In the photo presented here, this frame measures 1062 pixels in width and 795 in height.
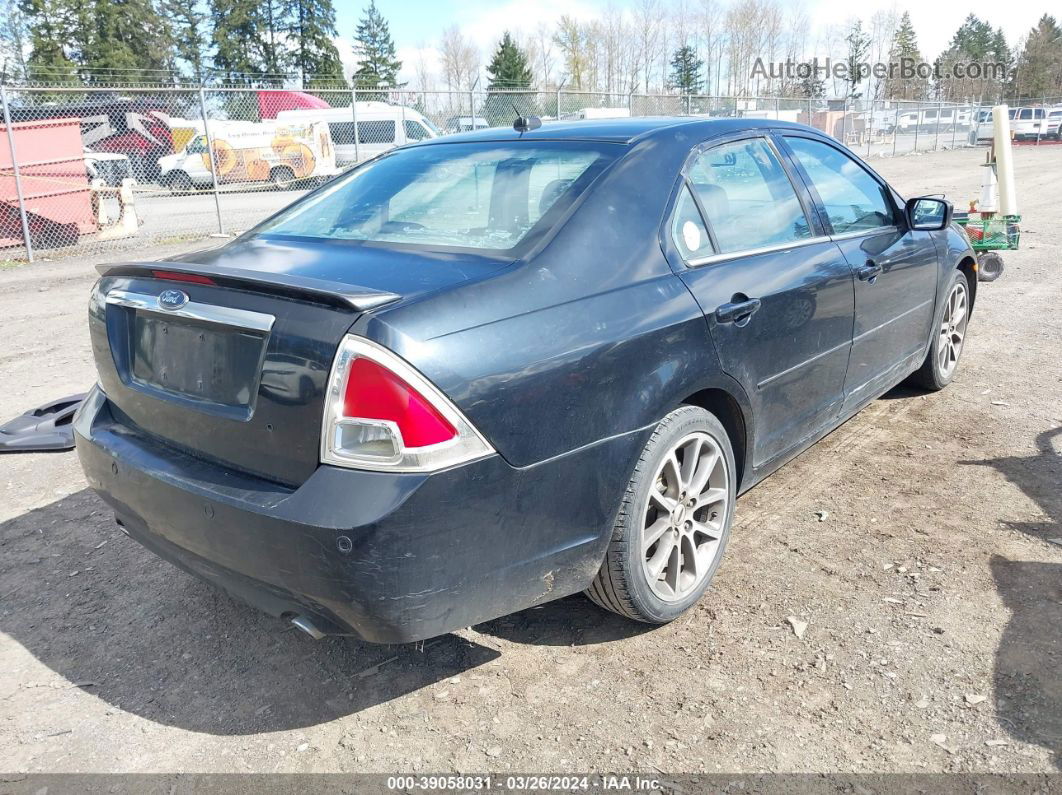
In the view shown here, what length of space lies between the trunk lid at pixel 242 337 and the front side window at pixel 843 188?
6.84 feet

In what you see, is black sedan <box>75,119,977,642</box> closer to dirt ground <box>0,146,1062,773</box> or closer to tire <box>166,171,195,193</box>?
dirt ground <box>0,146,1062,773</box>

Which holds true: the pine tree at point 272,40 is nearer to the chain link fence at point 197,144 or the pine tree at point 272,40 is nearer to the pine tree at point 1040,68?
the chain link fence at point 197,144

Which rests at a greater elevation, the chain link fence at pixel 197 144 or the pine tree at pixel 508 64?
the pine tree at pixel 508 64

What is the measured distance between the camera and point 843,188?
160 inches

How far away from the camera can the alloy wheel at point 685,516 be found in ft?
9.21

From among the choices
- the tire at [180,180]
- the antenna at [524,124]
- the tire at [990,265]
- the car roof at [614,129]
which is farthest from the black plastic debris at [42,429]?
the tire at [180,180]

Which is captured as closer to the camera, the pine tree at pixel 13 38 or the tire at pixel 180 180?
the tire at pixel 180 180

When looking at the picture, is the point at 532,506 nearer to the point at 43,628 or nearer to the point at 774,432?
the point at 774,432

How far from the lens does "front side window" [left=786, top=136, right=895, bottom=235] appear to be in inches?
151

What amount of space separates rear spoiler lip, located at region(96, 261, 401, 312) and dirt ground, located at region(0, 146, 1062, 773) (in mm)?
1268

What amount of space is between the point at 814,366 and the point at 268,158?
19911mm

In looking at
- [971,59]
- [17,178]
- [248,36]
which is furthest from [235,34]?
[971,59]

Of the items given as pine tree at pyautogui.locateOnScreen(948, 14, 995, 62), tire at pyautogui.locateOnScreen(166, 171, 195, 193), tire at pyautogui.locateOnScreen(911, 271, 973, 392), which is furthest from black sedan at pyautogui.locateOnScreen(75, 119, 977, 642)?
pine tree at pyautogui.locateOnScreen(948, 14, 995, 62)

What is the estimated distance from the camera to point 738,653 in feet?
9.12
